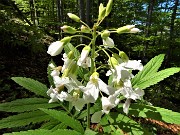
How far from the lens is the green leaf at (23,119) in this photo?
1681 mm

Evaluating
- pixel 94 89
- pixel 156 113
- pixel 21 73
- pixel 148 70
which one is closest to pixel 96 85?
pixel 94 89

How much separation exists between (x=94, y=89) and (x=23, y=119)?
579mm

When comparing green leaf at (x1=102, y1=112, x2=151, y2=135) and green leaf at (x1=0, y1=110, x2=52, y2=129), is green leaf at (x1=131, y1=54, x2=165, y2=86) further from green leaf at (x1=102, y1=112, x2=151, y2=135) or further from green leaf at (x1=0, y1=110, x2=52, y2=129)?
green leaf at (x1=0, y1=110, x2=52, y2=129)

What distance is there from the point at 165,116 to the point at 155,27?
1435 cm

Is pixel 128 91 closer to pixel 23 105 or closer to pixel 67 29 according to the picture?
pixel 67 29

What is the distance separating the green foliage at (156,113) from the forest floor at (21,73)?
5.78 metres

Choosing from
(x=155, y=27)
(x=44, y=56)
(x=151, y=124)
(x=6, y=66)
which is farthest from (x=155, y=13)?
(x=6, y=66)

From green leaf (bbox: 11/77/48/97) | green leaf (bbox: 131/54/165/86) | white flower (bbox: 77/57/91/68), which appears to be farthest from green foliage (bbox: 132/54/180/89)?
green leaf (bbox: 11/77/48/97)

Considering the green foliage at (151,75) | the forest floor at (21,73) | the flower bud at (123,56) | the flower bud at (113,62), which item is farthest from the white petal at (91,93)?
the forest floor at (21,73)

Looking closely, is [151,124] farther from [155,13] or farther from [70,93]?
[155,13]

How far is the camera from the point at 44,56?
39.7ft

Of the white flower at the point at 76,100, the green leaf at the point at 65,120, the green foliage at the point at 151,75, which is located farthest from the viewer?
the green foliage at the point at 151,75

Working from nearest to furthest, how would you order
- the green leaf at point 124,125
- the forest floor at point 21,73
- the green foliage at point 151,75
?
the green leaf at point 124,125 < the green foliage at point 151,75 < the forest floor at point 21,73

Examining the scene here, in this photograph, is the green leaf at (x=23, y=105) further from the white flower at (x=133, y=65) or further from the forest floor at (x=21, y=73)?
the forest floor at (x=21, y=73)
